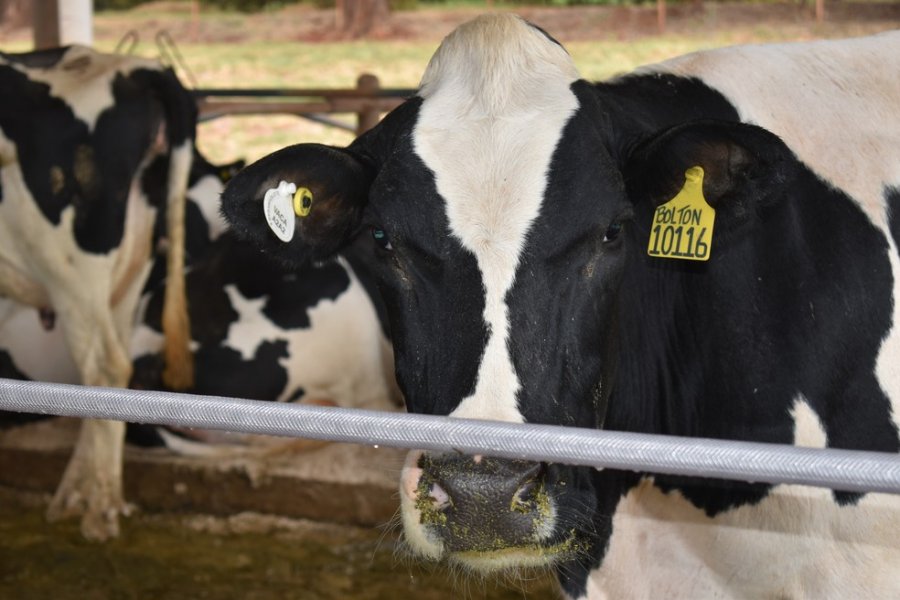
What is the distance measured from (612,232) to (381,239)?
0.50 m

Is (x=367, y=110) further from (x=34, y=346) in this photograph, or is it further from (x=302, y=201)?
(x=302, y=201)

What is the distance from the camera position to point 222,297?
5.69m

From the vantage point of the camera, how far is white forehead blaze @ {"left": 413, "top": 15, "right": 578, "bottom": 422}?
2.15 metres

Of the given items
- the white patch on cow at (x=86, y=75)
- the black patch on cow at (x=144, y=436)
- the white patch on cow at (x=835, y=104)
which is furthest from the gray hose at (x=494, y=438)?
the black patch on cow at (x=144, y=436)

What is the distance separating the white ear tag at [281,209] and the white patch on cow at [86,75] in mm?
2798

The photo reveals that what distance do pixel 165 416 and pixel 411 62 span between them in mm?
17604

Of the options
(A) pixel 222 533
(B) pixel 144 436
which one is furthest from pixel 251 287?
(A) pixel 222 533

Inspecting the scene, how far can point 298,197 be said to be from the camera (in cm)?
257

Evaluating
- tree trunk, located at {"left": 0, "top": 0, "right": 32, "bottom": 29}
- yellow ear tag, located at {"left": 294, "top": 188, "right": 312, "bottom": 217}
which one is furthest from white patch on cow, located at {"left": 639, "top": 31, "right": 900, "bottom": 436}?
tree trunk, located at {"left": 0, "top": 0, "right": 32, "bottom": 29}

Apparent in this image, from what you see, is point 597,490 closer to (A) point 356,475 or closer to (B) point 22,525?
(A) point 356,475

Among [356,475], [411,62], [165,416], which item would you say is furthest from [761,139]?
[411,62]

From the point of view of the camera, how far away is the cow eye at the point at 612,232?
235 cm

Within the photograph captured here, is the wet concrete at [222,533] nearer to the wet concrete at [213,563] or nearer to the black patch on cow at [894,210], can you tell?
the wet concrete at [213,563]

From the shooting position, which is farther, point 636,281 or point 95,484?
point 95,484
